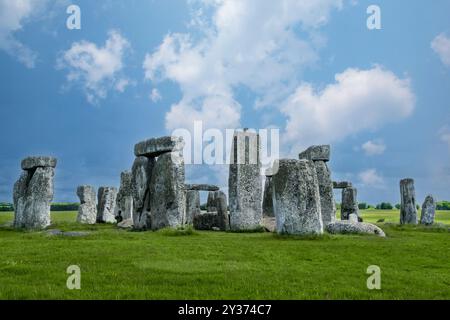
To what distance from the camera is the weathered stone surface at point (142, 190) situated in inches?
810

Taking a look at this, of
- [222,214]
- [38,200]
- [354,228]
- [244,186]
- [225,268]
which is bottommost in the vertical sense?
[225,268]

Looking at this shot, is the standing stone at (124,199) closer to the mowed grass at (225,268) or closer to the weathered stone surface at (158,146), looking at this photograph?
the weathered stone surface at (158,146)

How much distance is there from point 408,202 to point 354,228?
41.3ft

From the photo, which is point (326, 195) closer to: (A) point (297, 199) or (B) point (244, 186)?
(B) point (244, 186)

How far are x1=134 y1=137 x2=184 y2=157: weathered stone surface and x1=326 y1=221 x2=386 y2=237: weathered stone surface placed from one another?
680cm

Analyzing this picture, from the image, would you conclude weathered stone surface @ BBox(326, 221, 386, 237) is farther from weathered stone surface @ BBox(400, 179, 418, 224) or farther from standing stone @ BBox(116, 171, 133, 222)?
A: standing stone @ BBox(116, 171, 133, 222)

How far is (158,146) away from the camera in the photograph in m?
19.8

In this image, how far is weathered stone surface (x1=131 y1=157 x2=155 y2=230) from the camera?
20.6m

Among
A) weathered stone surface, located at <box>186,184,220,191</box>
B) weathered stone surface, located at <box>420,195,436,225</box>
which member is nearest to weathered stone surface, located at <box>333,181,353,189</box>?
weathered stone surface, located at <box>420,195,436,225</box>

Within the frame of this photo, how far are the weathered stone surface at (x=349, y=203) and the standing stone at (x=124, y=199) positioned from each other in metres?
12.9

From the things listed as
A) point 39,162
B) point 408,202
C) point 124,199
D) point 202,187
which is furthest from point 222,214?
point 408,202

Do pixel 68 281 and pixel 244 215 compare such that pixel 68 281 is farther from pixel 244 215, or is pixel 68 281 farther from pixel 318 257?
pixel 244 215

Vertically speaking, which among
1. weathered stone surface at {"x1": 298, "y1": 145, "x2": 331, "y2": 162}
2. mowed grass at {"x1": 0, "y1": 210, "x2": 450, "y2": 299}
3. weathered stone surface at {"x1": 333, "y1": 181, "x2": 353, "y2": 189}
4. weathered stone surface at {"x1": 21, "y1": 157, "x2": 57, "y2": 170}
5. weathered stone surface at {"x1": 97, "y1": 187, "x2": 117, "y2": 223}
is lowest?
mowed grass at {"x1": 0, "y1": 210, "x2": 450, "y2": 299}
